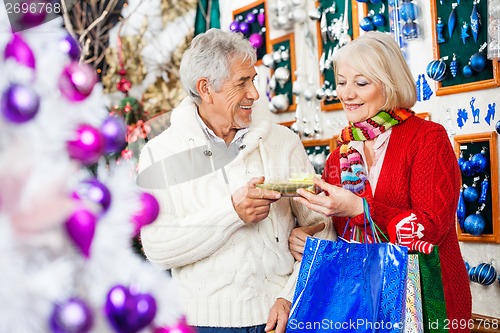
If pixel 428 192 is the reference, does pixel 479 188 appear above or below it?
below

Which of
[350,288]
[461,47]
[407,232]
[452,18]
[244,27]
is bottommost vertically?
[350,288]

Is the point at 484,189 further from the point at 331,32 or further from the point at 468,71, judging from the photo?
the point at 331,32

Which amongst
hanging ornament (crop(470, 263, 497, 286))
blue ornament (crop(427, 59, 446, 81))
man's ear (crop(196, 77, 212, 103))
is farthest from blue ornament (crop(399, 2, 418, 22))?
man's ear (crop(196, 77, 212, 103))

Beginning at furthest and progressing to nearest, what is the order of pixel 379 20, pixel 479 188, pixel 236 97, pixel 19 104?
pixel 379 20 < pixel 479 188 < pixel 236 97 < pixel 19 104

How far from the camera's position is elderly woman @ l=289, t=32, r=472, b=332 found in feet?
5.44

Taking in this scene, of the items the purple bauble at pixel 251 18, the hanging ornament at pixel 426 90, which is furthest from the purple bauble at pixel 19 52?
the purple bauble at pixel 251 18

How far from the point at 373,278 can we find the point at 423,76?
1.62m

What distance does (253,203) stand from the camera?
170 centimetres

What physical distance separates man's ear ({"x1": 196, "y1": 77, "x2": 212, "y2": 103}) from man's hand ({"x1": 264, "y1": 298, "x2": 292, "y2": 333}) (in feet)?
2.05

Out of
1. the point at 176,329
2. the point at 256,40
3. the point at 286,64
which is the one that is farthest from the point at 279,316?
the point at 256,40

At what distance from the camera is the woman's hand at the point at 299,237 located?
70.1 inches

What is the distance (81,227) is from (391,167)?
1289 millimetres

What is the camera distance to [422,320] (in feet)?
5.01

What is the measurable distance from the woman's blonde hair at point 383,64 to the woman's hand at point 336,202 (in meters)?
0.30
